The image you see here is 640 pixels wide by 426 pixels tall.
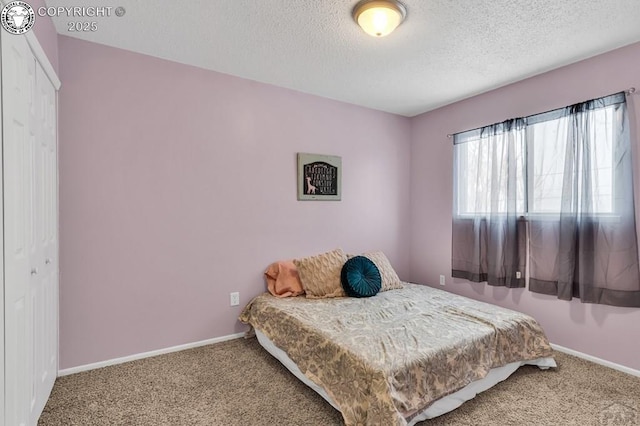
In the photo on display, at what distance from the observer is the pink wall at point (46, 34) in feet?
5.70

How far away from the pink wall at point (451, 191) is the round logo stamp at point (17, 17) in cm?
362

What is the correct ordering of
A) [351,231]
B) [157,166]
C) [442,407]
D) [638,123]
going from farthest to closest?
[351,231] → [157,166] → [638,123] → [442,407]

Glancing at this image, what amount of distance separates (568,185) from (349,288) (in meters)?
2.04

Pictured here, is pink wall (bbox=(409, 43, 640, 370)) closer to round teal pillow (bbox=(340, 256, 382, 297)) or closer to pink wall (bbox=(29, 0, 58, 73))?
round teal pillow (bbox=(340, 256, 382, 297))

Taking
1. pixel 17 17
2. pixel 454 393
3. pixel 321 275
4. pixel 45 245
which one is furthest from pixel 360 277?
pixel 17 17

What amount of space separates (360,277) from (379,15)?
2.13 m

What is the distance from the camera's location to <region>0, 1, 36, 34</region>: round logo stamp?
4.35 ft

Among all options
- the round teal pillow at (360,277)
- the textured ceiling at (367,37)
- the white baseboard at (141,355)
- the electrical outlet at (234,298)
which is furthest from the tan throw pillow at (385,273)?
the textured ceiling at (367,37)

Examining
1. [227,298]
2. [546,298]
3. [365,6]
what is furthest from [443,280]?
[365,6]

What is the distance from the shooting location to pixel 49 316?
2002 mm

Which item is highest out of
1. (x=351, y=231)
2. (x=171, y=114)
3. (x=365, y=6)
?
(x=365, y=6)

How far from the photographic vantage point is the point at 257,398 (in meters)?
2.02

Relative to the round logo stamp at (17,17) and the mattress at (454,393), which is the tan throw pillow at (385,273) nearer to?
the mattress at (454,393)

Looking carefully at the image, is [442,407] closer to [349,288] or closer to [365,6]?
[349,288]
